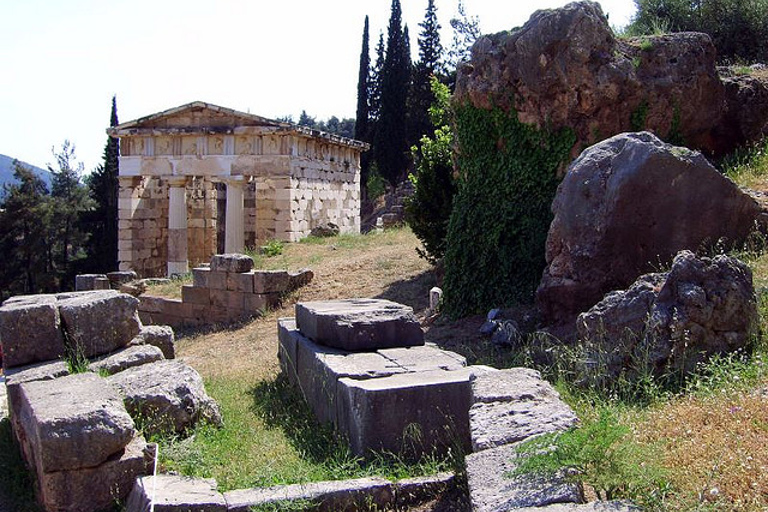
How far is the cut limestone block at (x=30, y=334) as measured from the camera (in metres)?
7.01

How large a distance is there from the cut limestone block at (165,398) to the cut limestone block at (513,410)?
2.37m

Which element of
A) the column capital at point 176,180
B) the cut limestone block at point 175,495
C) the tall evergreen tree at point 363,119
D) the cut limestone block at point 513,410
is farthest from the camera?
the tall evergreen tree at point 363,119

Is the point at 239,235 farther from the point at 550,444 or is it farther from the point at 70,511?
the point at 550,444

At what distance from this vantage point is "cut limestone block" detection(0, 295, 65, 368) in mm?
7012

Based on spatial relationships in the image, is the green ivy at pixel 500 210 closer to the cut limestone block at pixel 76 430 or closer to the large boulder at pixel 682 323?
the large boulder at pixel 682 323

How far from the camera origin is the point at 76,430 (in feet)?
16.5

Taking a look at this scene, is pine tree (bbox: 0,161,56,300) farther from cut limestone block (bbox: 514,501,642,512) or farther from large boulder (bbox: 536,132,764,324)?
cut limestone block (bbox: 514,501,642,512)

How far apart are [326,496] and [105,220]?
3118 centimetres

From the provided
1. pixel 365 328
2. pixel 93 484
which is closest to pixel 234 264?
pixel 365 328

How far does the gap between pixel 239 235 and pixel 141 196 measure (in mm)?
3731

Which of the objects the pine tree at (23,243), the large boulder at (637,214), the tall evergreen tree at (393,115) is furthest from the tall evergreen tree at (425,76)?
the large boulder at (637,214)

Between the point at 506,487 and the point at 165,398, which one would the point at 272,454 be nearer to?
the point at 165,398

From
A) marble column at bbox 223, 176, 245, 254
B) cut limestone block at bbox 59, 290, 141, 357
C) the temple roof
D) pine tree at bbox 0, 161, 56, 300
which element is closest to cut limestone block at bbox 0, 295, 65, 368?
cut limestone block at bbox 59, 290, 141, 357

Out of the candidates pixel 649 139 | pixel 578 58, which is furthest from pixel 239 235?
pixel 649 139
